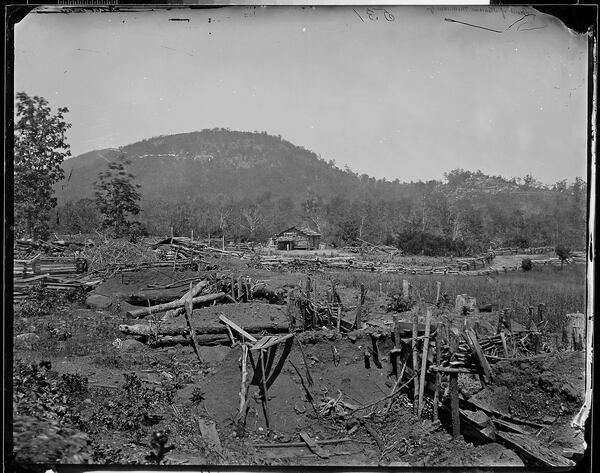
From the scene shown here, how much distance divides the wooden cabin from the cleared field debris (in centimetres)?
21

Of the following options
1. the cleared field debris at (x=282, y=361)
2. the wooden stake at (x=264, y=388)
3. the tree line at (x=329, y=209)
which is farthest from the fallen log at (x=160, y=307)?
the wooden stake at (x=264, y=388)

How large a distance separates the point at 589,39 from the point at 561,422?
418 cm

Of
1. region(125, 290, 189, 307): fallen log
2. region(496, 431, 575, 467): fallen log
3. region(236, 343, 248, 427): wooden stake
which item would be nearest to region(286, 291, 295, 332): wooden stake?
region(236, 343, 248, 427): wooden stake

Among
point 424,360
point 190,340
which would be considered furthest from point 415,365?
point 190,340

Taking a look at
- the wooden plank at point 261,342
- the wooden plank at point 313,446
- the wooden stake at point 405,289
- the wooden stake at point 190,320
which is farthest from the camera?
the wooden stake at point 405,289

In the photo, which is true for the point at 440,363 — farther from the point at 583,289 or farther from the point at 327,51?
the point at 327,51

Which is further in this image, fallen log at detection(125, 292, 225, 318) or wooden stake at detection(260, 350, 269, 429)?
fallen log at detection(125, 292, 225, 318)

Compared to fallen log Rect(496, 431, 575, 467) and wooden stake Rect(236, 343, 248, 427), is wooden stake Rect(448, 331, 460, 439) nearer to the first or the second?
fallen log Rect(496, 431, 575, 467)

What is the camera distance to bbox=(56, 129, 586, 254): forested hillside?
481 centimetres

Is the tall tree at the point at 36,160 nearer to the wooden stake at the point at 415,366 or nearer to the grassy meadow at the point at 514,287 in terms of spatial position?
the grassy meadow at the point at 514,287

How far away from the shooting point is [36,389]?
4562 millimetres

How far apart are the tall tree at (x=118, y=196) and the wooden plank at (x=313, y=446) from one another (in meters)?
3.26

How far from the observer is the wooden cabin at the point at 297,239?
5.30 m
